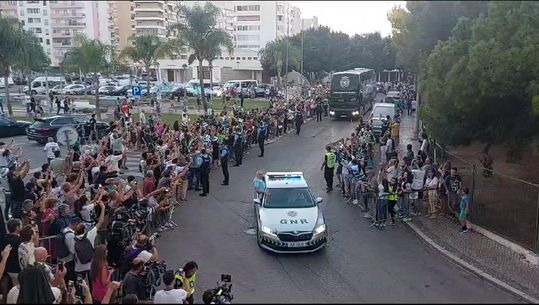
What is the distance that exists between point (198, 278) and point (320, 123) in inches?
1095

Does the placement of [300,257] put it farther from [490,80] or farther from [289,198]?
[490,80]

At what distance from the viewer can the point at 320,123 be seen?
37531mm

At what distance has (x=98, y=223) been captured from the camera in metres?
9.45

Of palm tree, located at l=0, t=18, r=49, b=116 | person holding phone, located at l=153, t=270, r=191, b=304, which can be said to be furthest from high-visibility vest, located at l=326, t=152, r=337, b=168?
palm tree, located at l=0, t=18, r=49, b=116

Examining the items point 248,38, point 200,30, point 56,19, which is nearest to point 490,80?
point 200,30

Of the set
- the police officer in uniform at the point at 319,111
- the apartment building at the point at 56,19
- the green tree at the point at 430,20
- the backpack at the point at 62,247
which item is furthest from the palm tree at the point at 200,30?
the apartment building at the point at 56,19

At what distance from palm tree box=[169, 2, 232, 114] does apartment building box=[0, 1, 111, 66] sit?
311 ft

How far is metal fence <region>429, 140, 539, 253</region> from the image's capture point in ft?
41.0

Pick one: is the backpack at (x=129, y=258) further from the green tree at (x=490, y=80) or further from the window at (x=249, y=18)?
the window at (x=249, y=18)

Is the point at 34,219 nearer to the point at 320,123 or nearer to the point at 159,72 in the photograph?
the point at 320,123

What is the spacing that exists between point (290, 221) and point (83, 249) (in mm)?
4904

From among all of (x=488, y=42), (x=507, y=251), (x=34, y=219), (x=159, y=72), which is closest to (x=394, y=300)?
(x=34, y=219)

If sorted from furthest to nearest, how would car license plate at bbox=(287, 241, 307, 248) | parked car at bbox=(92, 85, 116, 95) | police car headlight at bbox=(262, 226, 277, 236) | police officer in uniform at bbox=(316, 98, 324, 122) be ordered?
1. parked car at bbox=(92, 85, 116, 95)
2. police officer in uniform at bbox=(316, 98, 324, 122)
3. police car headlight at bbox=(262, 226, 277, 236)
4. car license plate at bbox=(287, 241, 307, 248)

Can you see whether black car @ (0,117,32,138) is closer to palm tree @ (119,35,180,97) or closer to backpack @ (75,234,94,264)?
backpack @ (75,234,94,264)
